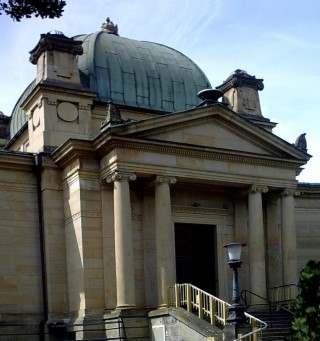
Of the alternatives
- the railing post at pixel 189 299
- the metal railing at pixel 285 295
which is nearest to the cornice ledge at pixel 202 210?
the metal railing at pixel 285 295

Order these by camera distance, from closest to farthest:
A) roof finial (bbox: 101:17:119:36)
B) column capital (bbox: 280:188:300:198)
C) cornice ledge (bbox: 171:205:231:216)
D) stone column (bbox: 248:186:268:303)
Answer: stone column (bbox: 248:186:268:303) → cornice ledge (bbox: 171:205:231:216) → column capital (bbox: 280:188:300:198) → roof finial (bbox: 101:17:119:36)

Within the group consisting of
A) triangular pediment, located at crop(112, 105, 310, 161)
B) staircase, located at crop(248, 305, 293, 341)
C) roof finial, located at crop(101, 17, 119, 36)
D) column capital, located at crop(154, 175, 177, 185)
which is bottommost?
staircase, located at crop(248, 305, 293, 341)

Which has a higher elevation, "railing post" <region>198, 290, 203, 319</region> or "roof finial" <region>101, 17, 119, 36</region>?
"roof finial" <region>101, 17, 119, 36</region>

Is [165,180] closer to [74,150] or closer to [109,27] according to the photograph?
[74,150]

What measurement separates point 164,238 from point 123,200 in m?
1.69

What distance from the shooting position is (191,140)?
23.0 metres

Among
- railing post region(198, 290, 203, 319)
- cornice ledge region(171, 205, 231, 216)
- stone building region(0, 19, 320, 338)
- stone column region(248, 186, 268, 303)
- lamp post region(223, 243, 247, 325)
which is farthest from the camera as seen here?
cornice ledge region(171, 205, 231, 216)

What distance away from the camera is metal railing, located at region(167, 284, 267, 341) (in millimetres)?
19250

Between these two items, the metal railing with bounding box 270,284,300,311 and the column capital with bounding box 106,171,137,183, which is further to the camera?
the metal railing with bounding box 270,284,300,311

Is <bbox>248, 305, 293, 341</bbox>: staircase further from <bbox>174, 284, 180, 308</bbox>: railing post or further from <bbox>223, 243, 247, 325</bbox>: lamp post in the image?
<bbox>174, 284, 180, 308</bbox>: railing post

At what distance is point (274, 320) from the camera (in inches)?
848

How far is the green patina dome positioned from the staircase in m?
8.25

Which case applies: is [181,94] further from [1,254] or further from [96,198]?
[1,254]

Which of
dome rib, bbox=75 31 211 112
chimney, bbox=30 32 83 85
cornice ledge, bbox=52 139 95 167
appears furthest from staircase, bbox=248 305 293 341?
chimney, bbox=30 32 83 85
